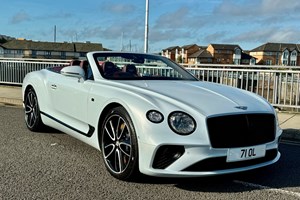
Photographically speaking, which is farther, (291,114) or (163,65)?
(291,114)

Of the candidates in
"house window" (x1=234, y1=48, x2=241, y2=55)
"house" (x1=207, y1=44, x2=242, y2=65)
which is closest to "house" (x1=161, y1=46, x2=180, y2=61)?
"house" (x1=207, y1=44, x2=242, y2=65)

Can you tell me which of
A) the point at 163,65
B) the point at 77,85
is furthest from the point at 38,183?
the point at 163,65

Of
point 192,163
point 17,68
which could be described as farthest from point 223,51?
point 192,163

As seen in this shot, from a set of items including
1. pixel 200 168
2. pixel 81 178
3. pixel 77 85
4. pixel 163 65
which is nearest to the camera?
pixel 200 168

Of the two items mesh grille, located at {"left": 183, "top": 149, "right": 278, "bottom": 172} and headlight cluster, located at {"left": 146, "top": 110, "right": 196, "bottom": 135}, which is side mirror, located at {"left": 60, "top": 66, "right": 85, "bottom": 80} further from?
mesh grille, located at {"left": 183, "top": 149, "right": 278, "bottom": 172}

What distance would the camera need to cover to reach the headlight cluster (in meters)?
3.48

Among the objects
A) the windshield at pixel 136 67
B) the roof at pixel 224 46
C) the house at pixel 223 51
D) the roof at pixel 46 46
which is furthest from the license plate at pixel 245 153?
the roof at pixel 224 46

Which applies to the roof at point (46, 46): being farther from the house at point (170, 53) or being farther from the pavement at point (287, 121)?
the pavement at point (287, 121)

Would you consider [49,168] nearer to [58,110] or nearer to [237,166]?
[58,110]

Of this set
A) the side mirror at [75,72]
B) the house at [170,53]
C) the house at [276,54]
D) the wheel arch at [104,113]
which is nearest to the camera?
the wheel arch at [104,113]

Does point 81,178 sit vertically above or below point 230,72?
below

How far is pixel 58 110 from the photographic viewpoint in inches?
212

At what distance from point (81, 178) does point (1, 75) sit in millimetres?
12436

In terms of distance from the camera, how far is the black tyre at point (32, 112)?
616 centimetres
